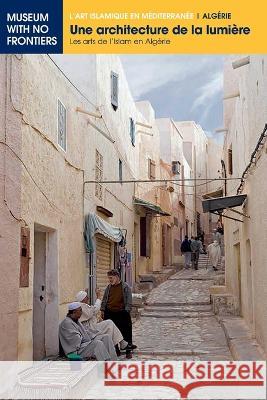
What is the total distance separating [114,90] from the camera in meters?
15.8

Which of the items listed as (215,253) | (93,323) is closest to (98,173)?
(93,323)

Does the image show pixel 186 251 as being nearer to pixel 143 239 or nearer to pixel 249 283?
pixel 143 239

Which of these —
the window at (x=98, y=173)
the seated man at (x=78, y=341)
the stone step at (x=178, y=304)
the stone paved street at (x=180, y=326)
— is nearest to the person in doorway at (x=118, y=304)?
the stone paved street at (x=180, y=326)

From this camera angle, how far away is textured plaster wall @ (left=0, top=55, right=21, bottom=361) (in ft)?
22.6

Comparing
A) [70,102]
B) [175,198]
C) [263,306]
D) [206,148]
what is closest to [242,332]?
[263,306]

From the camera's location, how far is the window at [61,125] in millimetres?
9883

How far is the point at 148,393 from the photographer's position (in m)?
6.83

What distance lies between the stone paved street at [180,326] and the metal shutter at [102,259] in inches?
51.1

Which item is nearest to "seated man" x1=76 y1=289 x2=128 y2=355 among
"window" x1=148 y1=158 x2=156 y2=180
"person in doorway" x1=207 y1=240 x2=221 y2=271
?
"person in doorway" x1=207 y1=240 x2=221 y2=271

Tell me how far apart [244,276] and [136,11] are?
7018mm

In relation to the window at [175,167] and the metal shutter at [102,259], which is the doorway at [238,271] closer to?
the metal shutter at [102,259]

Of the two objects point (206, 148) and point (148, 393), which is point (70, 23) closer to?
point (148, 393)

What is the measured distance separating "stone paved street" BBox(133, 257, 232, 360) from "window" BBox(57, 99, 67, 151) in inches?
151

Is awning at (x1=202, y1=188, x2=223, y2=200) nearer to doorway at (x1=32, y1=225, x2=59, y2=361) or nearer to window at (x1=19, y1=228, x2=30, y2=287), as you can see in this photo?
doorway at (x1=32, y1=225, x2=59, y2=361)
